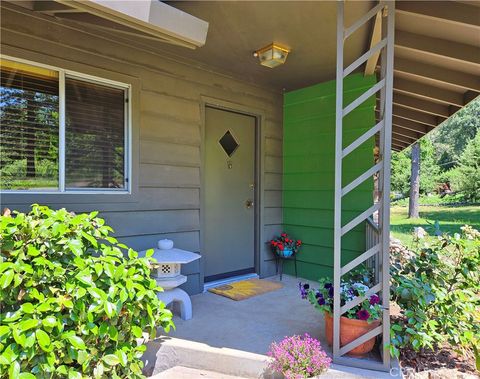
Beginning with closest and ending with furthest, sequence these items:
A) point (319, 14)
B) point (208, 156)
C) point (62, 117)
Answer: point (319, 14)
point (62, 117)
point (208, 156)

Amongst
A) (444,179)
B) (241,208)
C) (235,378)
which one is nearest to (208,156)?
(241,208)

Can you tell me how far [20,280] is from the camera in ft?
4.89

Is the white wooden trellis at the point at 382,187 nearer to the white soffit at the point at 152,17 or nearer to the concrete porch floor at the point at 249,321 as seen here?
the concrete porch floor at the point at 249,321

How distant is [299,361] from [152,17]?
2.20 m

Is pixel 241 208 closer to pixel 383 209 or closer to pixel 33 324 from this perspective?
pixel 383 209

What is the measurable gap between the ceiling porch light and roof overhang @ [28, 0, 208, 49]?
79 cm

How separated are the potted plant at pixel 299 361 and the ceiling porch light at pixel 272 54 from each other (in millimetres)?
2298

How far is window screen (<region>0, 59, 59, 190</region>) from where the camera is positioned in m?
2.29

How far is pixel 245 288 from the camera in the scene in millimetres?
3480

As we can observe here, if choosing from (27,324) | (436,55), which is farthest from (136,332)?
(436,55)

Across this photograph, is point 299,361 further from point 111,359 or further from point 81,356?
point 81,356

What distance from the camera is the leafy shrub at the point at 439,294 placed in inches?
79.1

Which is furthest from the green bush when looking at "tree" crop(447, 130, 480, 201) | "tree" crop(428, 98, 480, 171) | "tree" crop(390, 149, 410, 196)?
"tree" crop(428, 98, 480, 171)

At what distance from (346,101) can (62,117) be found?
282 centimetres
